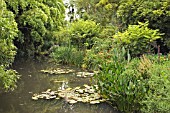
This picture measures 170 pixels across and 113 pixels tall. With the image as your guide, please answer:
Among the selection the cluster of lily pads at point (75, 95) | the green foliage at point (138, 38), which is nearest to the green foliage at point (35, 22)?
the green foliage at point (138, 38)

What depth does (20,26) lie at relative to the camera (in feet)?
42.8

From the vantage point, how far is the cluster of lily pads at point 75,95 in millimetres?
6366

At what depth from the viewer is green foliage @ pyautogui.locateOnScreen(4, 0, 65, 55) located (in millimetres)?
12625

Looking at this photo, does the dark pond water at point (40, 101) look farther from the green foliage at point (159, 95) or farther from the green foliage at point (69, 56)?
the green foliage at point (69, 56)

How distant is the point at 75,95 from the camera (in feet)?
22.2

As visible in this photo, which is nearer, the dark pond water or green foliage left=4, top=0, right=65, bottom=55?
the dark pond water

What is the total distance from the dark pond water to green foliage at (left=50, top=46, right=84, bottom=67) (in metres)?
1.66

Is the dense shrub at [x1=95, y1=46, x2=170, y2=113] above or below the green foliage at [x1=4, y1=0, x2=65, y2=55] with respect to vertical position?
below

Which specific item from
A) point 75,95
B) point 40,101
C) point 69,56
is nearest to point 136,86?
point 75,95

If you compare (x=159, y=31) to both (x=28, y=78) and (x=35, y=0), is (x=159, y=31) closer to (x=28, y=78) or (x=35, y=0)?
(x=28, y=78)

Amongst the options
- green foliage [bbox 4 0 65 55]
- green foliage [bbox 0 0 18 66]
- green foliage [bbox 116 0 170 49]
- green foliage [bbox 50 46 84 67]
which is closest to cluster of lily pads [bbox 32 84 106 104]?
green foliage [bbox 0 0 18 66]

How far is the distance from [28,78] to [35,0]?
5.83m

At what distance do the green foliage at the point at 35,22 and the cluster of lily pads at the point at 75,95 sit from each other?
599cm

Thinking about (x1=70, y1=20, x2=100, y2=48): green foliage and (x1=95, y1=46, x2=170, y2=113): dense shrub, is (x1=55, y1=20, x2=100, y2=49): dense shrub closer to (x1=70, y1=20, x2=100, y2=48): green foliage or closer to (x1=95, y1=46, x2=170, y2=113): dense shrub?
(x1=70, y1=20, x2=100, y2=48): green foliage
